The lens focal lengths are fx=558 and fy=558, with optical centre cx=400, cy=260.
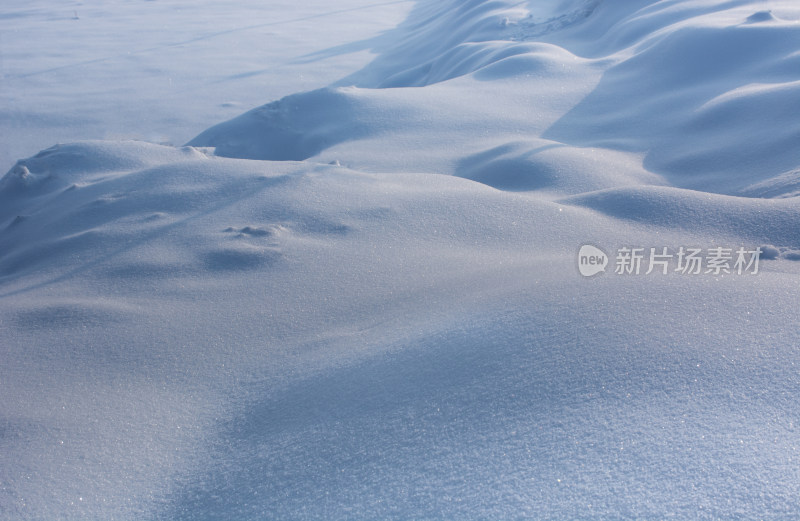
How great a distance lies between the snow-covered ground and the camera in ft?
4.60

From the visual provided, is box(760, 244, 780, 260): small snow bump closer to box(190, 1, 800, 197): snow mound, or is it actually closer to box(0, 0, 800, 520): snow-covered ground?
box(0, 0, 800, 520): snow-covered ground

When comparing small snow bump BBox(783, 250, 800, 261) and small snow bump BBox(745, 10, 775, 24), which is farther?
small snow bump BBox(745, 10, 775, 24)

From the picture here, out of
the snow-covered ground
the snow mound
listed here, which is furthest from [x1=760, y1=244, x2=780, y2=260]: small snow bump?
the snow mound

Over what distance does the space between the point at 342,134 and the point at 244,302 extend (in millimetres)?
2840

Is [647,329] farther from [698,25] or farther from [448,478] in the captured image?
[698,25]

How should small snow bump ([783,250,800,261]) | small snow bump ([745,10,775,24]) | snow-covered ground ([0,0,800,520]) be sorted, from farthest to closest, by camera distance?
small snow bump ([745,10,775,24]) < small snow bump ([783,250,800,261]) < snow-covered ground ([0,0,800,520])

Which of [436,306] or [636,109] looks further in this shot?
[636,109]

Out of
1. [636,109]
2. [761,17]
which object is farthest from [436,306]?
[761,17]

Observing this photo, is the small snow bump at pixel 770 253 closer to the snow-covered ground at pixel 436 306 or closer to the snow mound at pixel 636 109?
the snow-covered ground at pixel 436 306

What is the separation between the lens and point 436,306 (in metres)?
2.20

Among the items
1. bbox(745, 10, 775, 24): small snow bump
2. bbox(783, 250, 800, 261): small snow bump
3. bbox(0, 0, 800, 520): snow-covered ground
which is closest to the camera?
bbox(0, 0, 800, 520): snow-covered ground

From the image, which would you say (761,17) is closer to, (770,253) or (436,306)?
(770,253)

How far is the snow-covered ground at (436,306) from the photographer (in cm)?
140

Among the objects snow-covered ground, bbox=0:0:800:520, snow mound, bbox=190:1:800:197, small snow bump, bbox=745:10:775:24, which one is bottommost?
snow-covered ground, bbox=0:0:800:520
